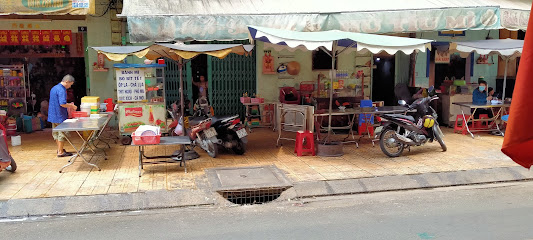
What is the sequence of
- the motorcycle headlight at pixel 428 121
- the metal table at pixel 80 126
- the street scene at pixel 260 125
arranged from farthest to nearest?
the motorcycle headlight at pixel 428 121, the metal table at pixel 80 126, the street scene at pixel 260 125

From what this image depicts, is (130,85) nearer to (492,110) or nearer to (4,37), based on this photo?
(4,37)

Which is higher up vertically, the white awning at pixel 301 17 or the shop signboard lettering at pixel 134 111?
the white awning at pixel 301 17

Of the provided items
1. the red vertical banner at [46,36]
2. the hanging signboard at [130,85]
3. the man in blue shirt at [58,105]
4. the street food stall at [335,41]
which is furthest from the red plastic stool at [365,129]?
the red vertical banner at [46,36]

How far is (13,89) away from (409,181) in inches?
399

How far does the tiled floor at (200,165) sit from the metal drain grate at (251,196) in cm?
61

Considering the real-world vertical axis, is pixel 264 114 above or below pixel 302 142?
above

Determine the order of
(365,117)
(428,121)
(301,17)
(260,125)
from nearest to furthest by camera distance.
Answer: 1. (428,121)
2. (301,17)
3. (365,117)
4. (260,125)

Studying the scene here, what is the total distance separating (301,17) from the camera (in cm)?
1056

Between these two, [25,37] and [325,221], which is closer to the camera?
[325,221]

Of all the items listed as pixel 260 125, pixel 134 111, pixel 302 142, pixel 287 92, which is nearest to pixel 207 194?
pixel 302 142

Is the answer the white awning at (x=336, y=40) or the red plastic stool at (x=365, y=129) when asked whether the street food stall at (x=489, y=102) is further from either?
the white awning at (x=336, y=40)

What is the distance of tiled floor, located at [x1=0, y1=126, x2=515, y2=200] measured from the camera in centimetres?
698

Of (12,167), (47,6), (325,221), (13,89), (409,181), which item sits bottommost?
(325,221)

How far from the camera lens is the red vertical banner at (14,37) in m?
11.2
